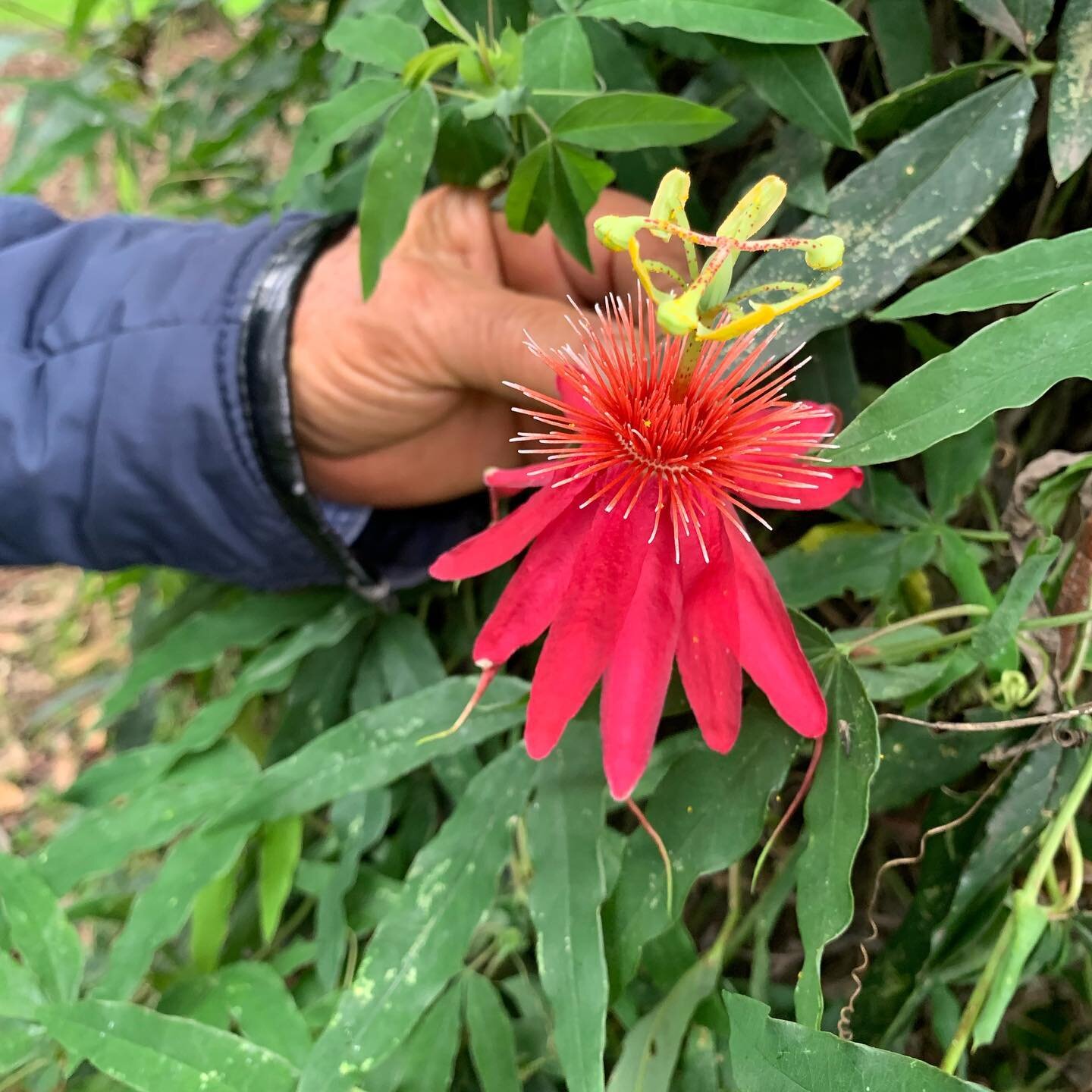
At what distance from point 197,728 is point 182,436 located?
22cm

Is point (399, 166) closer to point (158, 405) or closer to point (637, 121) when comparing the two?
point (637, 121)

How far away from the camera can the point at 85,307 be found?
2.22ft

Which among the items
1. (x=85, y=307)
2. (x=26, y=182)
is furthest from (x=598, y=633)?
(x=26, y=182)

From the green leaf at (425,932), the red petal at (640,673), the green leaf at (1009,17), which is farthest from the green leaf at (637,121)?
the green leaf at (425,932)

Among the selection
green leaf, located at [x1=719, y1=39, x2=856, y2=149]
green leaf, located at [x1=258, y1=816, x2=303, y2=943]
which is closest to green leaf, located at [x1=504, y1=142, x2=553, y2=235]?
green leaf, located at [x1=719, y1=39, x2=856, y2=149]

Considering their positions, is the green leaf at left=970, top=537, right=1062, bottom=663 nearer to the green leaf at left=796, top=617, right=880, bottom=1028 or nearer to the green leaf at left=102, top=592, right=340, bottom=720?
the green leaf at left=796, top=617, right=880, bottom=1028

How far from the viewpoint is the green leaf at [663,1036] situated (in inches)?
19.4

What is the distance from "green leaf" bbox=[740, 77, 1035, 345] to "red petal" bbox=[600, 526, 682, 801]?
0.13m

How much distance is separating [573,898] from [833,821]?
14 cm

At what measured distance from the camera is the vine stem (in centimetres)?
40

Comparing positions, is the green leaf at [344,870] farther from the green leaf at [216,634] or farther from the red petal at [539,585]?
the red petal at [539,585]

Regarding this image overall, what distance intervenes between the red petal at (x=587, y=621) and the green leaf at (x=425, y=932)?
161mm

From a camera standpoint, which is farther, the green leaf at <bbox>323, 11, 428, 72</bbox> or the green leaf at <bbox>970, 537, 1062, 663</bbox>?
the green leaf at <bbox>323, 11, 428, 72</bbox>

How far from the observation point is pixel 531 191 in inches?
19.7
